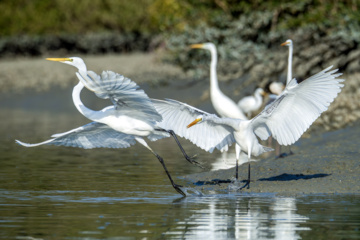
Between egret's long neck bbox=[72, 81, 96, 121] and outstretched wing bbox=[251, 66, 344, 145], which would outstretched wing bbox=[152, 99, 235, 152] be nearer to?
outstretched wing bbox=[251, 66, 344, 145]

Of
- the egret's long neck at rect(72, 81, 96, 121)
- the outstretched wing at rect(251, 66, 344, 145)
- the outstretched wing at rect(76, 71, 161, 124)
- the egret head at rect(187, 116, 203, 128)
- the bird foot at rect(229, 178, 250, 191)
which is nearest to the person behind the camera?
the outstretched wing at rect(76, 71, 161, 124)

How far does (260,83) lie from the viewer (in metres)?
21.5

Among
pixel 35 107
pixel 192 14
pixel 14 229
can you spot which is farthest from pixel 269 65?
pixel 14 229

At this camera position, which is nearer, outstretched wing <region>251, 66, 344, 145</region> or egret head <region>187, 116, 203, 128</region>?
outstretched wing <region>251, 66, 344, 145</region>

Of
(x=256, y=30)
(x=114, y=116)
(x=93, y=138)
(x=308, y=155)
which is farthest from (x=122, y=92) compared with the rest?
(x=256, y=30)

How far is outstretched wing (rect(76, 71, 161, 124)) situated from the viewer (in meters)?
8.59

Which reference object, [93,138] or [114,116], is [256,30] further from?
[114,116]

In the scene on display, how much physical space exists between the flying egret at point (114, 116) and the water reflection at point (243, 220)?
1.16 metres

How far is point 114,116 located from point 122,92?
102 centimetres

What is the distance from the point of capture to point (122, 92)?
9.09 metres

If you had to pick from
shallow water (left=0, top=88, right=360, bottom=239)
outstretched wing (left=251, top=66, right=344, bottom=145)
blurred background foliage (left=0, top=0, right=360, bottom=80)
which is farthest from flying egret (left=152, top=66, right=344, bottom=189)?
blurred background foliage (left=0, top=0, right=360, bottom=80)

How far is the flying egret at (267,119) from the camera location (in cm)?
958

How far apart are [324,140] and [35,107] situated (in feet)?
53.4

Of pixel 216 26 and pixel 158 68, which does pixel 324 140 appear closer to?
pixel 216 26
